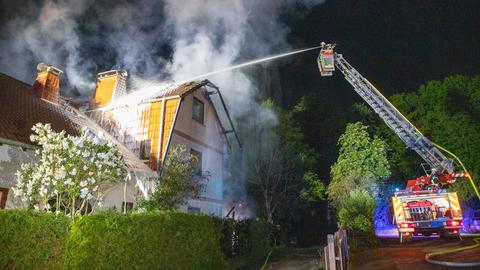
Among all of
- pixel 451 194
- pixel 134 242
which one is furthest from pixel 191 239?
pixel 451 194

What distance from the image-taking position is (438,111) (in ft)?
101


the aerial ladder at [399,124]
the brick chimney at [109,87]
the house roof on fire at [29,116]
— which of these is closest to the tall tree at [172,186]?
the house roof on fire at [29,116]

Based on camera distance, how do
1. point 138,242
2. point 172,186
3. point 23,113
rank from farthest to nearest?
1. point 172,186
2. point 23,113
3. point 138,242

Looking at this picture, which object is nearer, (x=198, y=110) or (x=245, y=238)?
(x=245, y=238)

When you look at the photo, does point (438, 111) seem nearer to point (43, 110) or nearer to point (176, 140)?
point (176, 140)

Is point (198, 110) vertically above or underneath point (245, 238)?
above

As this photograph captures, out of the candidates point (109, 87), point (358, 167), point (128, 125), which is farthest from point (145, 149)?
point (358, 167)

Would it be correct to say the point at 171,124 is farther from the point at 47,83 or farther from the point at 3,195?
the point at 3,195

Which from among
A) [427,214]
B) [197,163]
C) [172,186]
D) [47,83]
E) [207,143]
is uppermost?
[47,83]

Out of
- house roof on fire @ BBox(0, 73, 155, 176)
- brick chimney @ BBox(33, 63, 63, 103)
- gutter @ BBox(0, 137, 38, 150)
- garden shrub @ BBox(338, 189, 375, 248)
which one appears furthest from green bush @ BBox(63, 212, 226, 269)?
brick chimney @ BBox(33, 63, 63, 103)

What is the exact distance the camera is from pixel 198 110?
19.6 metres

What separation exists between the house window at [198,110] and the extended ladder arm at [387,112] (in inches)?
288

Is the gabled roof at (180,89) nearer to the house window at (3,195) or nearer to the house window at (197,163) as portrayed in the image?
the house window at (197,163)

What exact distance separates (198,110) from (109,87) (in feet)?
16.7
